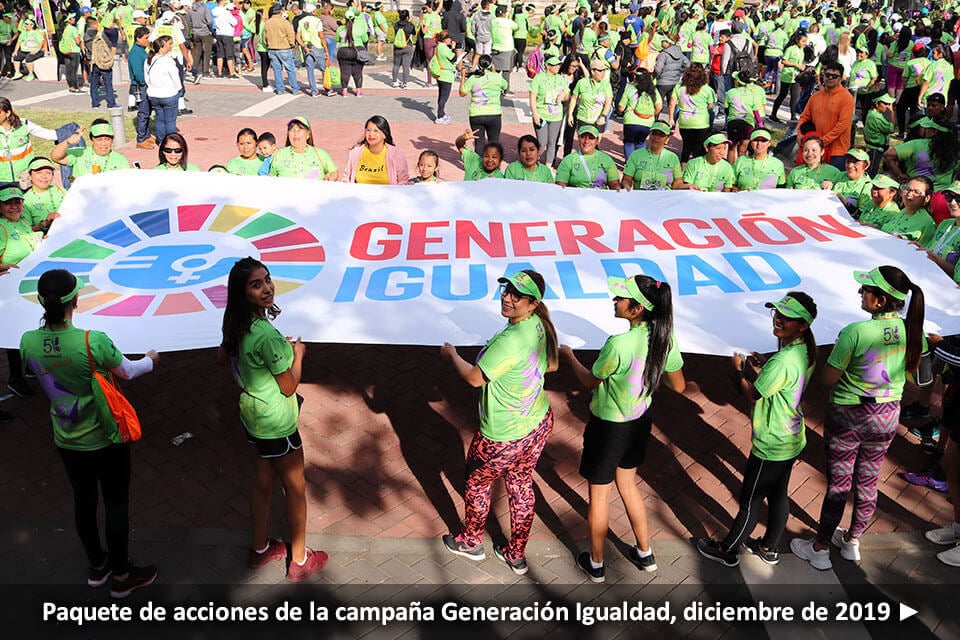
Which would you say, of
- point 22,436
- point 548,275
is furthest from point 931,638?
point 22,436

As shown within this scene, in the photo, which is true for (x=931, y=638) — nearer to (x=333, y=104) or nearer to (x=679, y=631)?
(x=679, y=631)

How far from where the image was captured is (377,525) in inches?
209

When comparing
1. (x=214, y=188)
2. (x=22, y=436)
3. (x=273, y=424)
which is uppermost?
(x=214, y=188)

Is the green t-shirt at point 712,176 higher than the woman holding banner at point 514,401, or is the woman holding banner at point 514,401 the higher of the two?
the green t-shirt at point 712,176

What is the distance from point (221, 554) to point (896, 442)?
488 centimetres

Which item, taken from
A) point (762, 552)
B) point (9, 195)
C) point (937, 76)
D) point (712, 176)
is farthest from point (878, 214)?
point (937, 76)

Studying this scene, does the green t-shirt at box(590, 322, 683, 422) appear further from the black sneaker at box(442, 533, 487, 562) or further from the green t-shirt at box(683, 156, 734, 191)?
the green t-shirt at box(683, 156, 734, 191)

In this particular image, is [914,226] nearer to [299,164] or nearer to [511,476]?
[511,476]

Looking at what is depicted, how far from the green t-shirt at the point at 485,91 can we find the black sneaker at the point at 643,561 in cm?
827

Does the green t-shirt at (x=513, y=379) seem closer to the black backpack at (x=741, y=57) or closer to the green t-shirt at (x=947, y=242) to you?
the green t-shirt at (x=947, y=242)

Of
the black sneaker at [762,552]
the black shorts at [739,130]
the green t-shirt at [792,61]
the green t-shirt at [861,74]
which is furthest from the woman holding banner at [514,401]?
the green t-shirt at [792,61]

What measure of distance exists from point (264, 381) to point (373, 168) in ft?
13.5

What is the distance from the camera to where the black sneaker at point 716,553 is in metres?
4.94

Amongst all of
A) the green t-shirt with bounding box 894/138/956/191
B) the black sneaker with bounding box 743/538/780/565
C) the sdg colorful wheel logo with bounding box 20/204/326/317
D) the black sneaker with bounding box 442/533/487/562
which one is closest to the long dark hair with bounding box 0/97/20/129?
the sdg colorful wheel logo with bounding box 20/204/326/317
